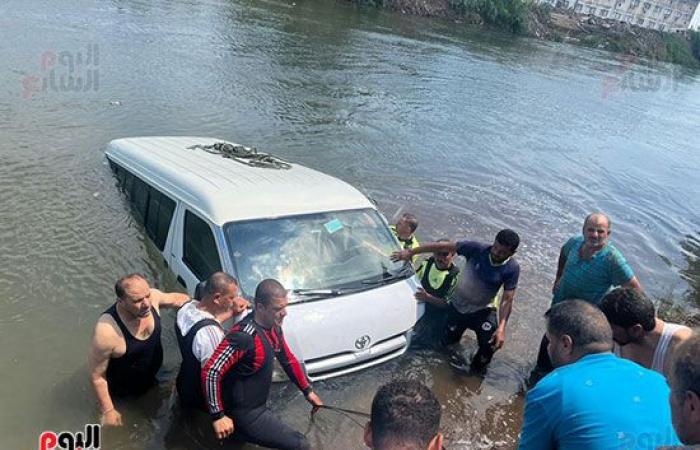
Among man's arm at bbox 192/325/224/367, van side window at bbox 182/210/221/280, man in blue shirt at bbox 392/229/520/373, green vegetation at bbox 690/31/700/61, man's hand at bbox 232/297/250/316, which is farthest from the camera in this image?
green vegetation at bbox 690/31/700/61

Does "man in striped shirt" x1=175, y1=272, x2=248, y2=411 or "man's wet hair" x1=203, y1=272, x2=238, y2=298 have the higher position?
"man's wet hair" x1=203, y1=272, x2=238, y2=298

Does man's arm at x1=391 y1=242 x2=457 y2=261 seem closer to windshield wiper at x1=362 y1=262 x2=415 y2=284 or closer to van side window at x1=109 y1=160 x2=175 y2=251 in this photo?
windshield wiper at x1=362 y1=262 x2=415 y2=284

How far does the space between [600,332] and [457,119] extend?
1578 cm

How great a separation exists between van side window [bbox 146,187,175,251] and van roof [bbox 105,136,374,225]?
0.39ft

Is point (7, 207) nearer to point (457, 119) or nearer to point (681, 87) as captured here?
point (457, 119)

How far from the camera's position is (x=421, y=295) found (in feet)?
17.5

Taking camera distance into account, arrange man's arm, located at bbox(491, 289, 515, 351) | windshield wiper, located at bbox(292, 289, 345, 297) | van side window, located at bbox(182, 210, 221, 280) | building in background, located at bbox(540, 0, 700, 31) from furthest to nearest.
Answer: building in background, located at bbox(540, 0, 700, 31) → man's arm, located at bbox(491, 289, 515, 351) → van side window, located at bbox(182, 210, 221, 280) → windshield wiper, located at bbox(292, 289, 345, 297)

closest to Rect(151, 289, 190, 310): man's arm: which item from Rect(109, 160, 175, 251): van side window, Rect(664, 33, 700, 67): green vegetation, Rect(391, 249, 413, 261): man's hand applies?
Rect(109, 160, 175, 251): van side window

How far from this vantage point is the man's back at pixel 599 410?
7.80ft

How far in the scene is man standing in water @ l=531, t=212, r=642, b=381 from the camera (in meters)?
4.90

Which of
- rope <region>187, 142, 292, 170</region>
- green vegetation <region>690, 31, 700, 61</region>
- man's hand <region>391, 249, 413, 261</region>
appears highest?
green vegetation <region>690, 31, 700, 61</region>

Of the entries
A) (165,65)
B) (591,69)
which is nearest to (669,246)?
(165,65)

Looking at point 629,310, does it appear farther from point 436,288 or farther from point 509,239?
point 436,288

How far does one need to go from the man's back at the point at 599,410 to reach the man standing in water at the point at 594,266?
2.52 m
